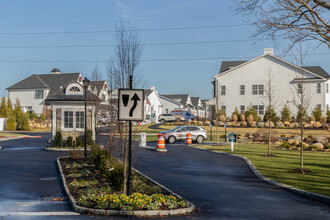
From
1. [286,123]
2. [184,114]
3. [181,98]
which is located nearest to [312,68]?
[286,123]

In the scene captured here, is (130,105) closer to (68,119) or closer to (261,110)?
(68,119)

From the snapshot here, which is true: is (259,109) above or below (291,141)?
above

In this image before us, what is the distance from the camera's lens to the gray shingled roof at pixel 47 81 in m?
63.0

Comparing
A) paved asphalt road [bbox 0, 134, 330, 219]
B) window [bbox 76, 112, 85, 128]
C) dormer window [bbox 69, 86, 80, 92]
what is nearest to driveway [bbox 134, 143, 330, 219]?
paved asphalt road [bbox 0, 134, 330, 219]

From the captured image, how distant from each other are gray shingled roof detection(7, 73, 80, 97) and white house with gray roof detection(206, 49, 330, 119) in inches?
1068

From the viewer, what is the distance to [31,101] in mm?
63125

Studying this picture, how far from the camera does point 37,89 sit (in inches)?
2474

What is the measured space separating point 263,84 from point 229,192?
41687 millimetres

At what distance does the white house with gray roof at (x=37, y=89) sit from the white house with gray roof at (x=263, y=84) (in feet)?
90.0

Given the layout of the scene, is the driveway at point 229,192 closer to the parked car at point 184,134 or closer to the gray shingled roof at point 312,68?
the parked car at point 184,134

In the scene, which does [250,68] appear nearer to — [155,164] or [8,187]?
[155,164]

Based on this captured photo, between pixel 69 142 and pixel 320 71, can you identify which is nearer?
pixel 69 142

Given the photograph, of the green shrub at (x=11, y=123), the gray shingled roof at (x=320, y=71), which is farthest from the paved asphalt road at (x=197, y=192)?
the gray shingled roof at (x=320, y=71)

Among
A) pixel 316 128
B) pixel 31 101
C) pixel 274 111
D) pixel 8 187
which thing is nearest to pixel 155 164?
pixel 8 187
